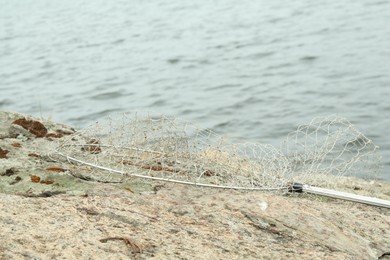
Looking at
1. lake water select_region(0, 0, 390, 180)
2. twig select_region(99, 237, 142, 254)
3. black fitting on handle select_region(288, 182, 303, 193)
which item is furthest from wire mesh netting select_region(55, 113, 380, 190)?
lake water select_region(0, 0, 390, 180)

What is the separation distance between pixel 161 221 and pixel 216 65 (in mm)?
11379

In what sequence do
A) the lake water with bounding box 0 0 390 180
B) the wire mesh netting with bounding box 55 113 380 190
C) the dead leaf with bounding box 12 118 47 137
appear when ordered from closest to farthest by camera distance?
Result: the wire mesh netting with bounding box 55 113 380 190
the dead leaf with bounding box 12 118 47 137
the lake water with bounding box 0 0 390 180

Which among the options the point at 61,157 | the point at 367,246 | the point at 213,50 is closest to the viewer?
the point at 367,246

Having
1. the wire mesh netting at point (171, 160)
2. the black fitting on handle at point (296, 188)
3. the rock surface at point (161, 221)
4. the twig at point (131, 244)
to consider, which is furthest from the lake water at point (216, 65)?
the twig at point (131, 244)

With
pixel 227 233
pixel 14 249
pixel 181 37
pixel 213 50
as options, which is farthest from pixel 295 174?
pixel 181 37

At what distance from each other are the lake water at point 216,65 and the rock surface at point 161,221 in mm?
4060

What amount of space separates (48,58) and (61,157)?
45.2ft

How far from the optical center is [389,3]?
18.9 meters

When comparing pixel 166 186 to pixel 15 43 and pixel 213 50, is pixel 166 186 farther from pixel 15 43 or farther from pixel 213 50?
pixel 15 43

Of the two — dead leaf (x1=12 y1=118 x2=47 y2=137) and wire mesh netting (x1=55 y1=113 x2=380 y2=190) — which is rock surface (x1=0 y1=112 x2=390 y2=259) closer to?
wire mesh netting (x1=55 y1=113 x2=380 y2=190)

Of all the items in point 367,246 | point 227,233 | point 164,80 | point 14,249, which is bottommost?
point 164,80

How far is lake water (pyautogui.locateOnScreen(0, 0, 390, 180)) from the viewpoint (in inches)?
443

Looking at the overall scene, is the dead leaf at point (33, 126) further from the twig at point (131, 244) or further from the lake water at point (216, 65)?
the lake water at point (216, 65)

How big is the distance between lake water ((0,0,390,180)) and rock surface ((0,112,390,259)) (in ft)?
13.3
